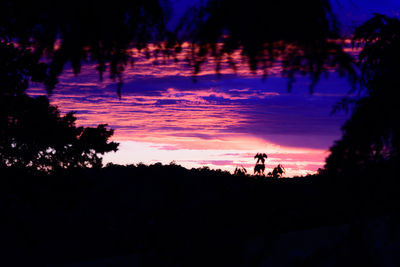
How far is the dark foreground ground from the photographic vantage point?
25.7ft

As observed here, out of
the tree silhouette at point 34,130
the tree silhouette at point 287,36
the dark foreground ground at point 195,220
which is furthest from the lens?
the tree silhouette at point 34,130

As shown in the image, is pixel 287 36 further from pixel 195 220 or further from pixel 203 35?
pixel 195 220

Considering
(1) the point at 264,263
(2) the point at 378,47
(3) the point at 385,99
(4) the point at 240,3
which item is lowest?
(1) the point at 264,263

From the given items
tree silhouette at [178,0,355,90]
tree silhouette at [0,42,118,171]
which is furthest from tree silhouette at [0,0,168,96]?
tree silhouette at [0,42,118,171]

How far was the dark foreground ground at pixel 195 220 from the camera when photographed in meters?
7.84

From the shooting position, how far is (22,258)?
74.7ft

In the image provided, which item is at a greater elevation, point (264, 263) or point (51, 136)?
point (51, 136)

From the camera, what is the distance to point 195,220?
25.7ft

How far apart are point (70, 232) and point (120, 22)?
89.4ft

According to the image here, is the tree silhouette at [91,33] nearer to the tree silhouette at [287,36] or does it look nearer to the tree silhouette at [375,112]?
the tree silhouette at [287,36]

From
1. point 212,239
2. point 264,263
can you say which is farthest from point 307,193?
point 212,239

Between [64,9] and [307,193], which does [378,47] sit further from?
[307,193]

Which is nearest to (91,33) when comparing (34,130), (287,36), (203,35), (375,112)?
(203,35)

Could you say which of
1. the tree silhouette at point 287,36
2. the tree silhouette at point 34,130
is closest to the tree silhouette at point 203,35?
the tree silhouette at point 287,36
